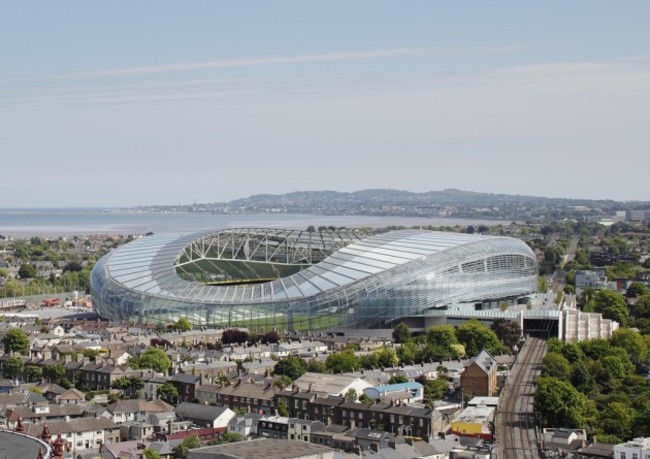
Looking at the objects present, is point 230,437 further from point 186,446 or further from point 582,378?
point 582,378

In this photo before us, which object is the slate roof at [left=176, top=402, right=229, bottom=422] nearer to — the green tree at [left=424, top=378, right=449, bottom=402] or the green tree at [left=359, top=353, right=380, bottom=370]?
the green tree at [left=424, top=378, right=449, bottom=402]

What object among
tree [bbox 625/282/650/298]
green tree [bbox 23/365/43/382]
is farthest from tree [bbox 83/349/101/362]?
tree [bbox 625/282/650/298]

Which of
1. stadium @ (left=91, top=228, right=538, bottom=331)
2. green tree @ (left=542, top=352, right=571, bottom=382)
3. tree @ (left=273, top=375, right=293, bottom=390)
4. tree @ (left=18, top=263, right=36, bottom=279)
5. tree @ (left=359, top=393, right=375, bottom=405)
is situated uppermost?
stadium @ (left=91, top=228, right=538, bottom=331)

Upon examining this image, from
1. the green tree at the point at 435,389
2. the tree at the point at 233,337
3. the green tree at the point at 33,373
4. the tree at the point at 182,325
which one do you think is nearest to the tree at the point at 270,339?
the tree at the point at 233,337

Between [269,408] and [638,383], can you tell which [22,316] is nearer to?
[269,408]

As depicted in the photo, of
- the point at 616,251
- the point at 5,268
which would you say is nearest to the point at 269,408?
the point at 5,268
